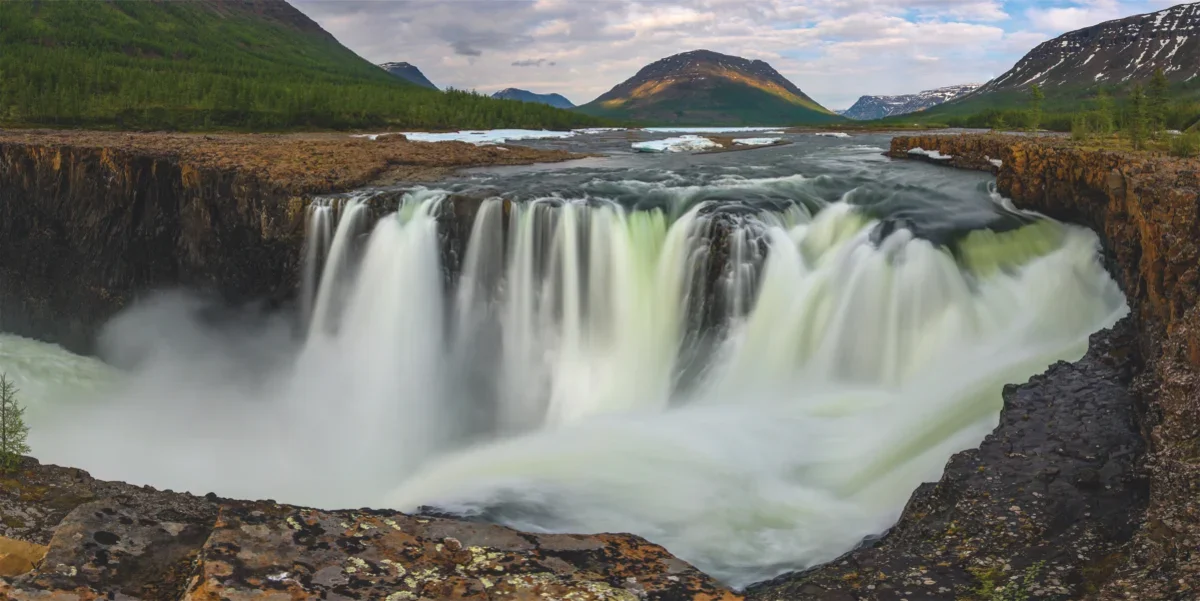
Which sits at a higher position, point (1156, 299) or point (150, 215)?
point (150, 215)

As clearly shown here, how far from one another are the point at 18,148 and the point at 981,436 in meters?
24.8

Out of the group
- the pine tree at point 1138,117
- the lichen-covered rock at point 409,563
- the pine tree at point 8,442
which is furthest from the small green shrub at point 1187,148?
the pine tree at point 8,442

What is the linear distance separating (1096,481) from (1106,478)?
0.48 feet

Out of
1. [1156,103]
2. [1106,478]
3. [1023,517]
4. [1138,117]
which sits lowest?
[1023,517]

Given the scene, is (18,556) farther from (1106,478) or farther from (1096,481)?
(1106,478)

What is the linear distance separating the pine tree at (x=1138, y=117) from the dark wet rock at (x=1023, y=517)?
9836 millimetres

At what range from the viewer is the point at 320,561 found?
4.36 metres

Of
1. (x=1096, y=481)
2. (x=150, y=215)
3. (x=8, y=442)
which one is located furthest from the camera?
(x=150, y=215)

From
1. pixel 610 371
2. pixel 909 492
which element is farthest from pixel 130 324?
pixel 909 492

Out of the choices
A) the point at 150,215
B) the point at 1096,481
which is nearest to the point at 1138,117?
the point at 1096,481

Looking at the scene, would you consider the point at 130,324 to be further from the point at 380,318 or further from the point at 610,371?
the point at 610,371

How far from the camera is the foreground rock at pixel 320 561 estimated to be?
159 inches

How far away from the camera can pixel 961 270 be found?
13008 millimetres

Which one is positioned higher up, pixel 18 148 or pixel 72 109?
pixel 72 109
